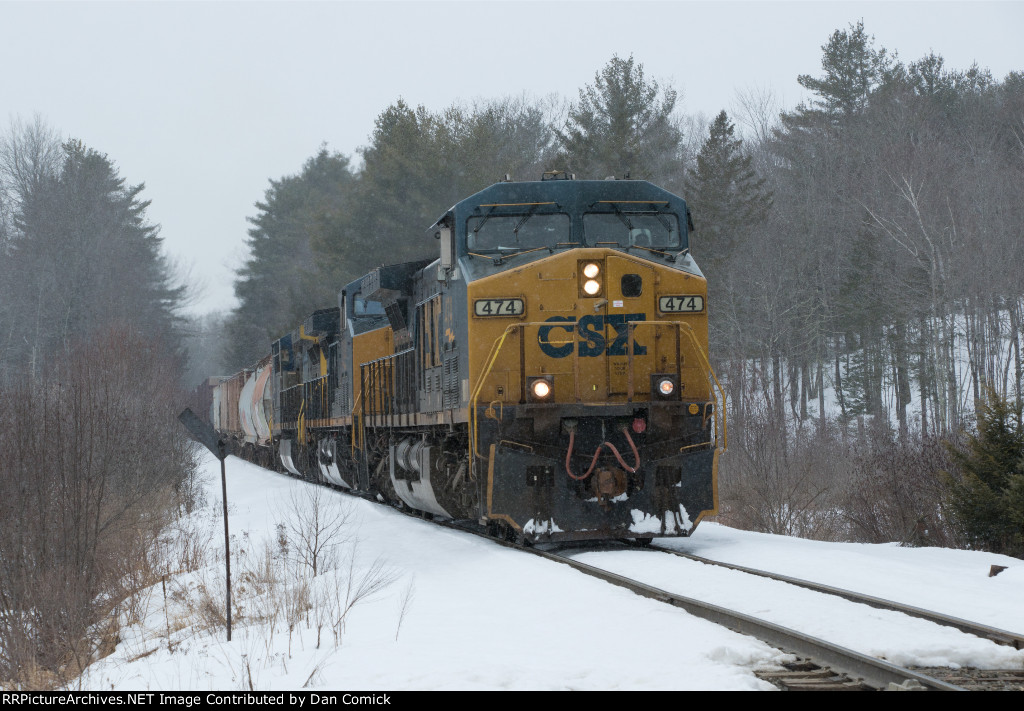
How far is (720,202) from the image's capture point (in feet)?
117

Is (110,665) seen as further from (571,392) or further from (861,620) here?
(861,620)

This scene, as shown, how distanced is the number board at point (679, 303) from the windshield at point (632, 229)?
75 centimetres

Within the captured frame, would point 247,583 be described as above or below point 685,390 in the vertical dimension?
below

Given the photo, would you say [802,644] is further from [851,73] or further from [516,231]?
[851,73]

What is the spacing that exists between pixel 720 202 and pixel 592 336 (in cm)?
2622

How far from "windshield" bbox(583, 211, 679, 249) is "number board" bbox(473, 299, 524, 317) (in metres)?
1.18

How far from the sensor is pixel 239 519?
17750 mm

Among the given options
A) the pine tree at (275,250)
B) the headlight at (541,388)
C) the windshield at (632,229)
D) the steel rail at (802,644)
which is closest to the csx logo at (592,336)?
the headlight at (541,388)

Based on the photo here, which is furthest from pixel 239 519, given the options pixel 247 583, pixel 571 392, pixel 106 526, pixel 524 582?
pixel 524 582

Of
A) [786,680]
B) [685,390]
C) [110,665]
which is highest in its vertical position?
[685,390]

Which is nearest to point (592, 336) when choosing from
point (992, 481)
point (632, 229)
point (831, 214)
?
point (632, 229)

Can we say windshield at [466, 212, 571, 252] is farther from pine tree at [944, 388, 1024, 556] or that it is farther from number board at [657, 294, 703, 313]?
pine tree at [944, 388, 1024, 556]

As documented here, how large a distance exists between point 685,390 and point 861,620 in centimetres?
461

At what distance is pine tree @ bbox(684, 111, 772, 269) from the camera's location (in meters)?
35.3
